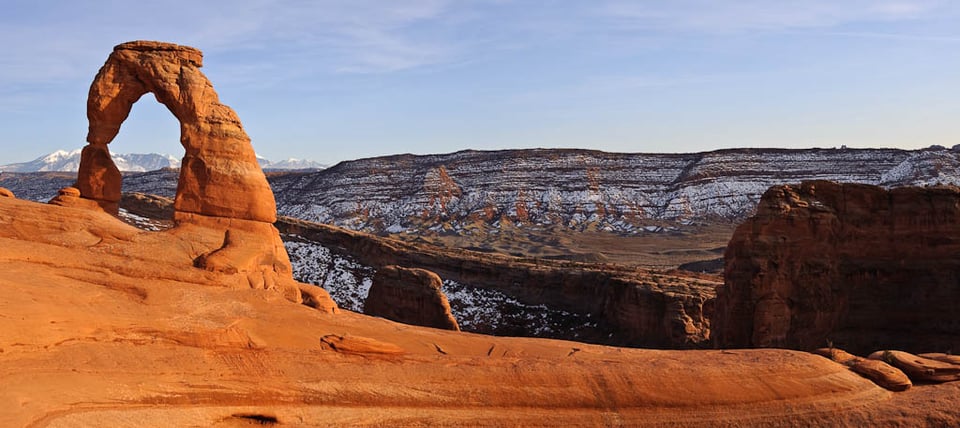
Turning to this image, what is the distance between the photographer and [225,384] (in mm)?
12633

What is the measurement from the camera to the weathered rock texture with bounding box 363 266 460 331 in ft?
118

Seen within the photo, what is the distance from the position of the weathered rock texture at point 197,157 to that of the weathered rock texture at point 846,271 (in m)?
15.6

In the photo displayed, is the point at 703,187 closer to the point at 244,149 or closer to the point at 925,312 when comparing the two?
the point at 925,312

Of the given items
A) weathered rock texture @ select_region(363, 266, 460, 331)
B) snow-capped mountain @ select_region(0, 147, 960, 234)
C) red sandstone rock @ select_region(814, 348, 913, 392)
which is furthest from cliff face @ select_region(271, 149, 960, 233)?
red sandstone rock @ select_region(814, 348, 913, 392)

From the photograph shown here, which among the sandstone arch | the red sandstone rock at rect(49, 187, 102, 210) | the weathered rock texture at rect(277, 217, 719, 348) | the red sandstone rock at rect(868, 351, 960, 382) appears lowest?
the weathered rock texture at rect(277, 217, 719, 348)

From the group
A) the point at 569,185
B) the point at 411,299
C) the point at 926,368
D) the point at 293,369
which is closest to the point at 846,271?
the point at 926,368

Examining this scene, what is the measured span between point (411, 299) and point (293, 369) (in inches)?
919

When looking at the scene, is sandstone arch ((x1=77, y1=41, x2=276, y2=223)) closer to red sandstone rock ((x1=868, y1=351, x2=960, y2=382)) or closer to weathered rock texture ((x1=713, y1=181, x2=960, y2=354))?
red sandstone rock ((x1=868, y1=351, x2=960, y2=382))

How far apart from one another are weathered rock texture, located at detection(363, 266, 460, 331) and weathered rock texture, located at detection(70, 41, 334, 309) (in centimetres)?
1616

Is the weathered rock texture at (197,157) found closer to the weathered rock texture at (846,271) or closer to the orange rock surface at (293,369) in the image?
the orange rock surface at (293,369)

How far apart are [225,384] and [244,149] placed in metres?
8.76

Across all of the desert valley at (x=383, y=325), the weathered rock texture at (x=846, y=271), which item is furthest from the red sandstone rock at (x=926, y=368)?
the weathered rock texture at (x=846, y=271)

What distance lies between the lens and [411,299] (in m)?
36.7

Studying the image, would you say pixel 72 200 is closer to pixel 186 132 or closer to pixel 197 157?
pixel 186 132
